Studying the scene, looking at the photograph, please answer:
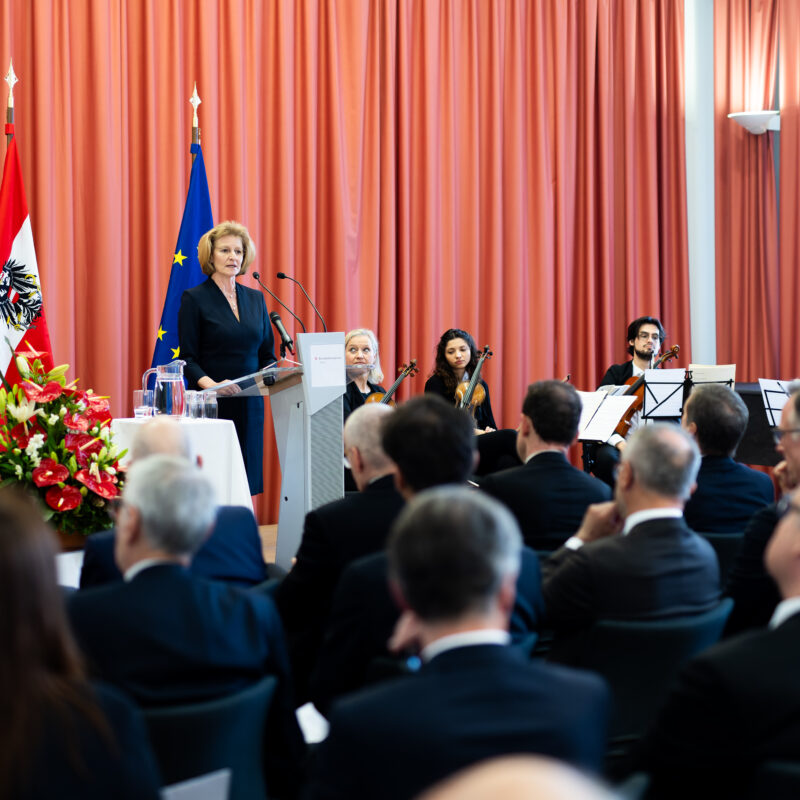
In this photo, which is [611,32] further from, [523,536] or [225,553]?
[225,553]

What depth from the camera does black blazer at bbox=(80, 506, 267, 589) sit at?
234 cm

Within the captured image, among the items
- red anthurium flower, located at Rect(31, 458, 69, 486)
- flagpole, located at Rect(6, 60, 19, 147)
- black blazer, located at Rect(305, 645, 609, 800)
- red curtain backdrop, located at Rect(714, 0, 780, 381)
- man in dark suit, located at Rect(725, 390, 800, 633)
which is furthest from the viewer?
red curtain backdrop, located at Rect(714, 0, 780, 381)

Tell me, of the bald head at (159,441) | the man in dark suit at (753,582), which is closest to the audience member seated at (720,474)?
the man in dark suit at (753,582)

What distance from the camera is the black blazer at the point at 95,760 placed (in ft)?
3.89

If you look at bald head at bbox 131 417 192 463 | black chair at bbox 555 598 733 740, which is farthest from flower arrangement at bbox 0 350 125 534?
black chair at bbox 555 598 733 740

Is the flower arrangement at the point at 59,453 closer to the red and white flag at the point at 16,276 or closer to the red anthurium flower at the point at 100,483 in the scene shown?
the red anthurium flower at the point at 100,483

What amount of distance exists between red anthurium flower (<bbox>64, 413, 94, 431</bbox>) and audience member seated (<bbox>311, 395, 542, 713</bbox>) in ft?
4.17

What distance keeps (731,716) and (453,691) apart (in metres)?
0.47

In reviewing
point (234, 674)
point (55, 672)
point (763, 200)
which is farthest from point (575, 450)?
point (55, 672)

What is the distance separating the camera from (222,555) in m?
2.51

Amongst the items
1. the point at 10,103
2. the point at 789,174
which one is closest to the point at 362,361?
the point at 10,103

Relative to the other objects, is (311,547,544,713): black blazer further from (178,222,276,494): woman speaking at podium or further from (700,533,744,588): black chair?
(178,222,276,494): woman speaking at podium

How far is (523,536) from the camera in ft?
9.78

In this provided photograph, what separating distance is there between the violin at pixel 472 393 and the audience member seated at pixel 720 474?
2.23m
